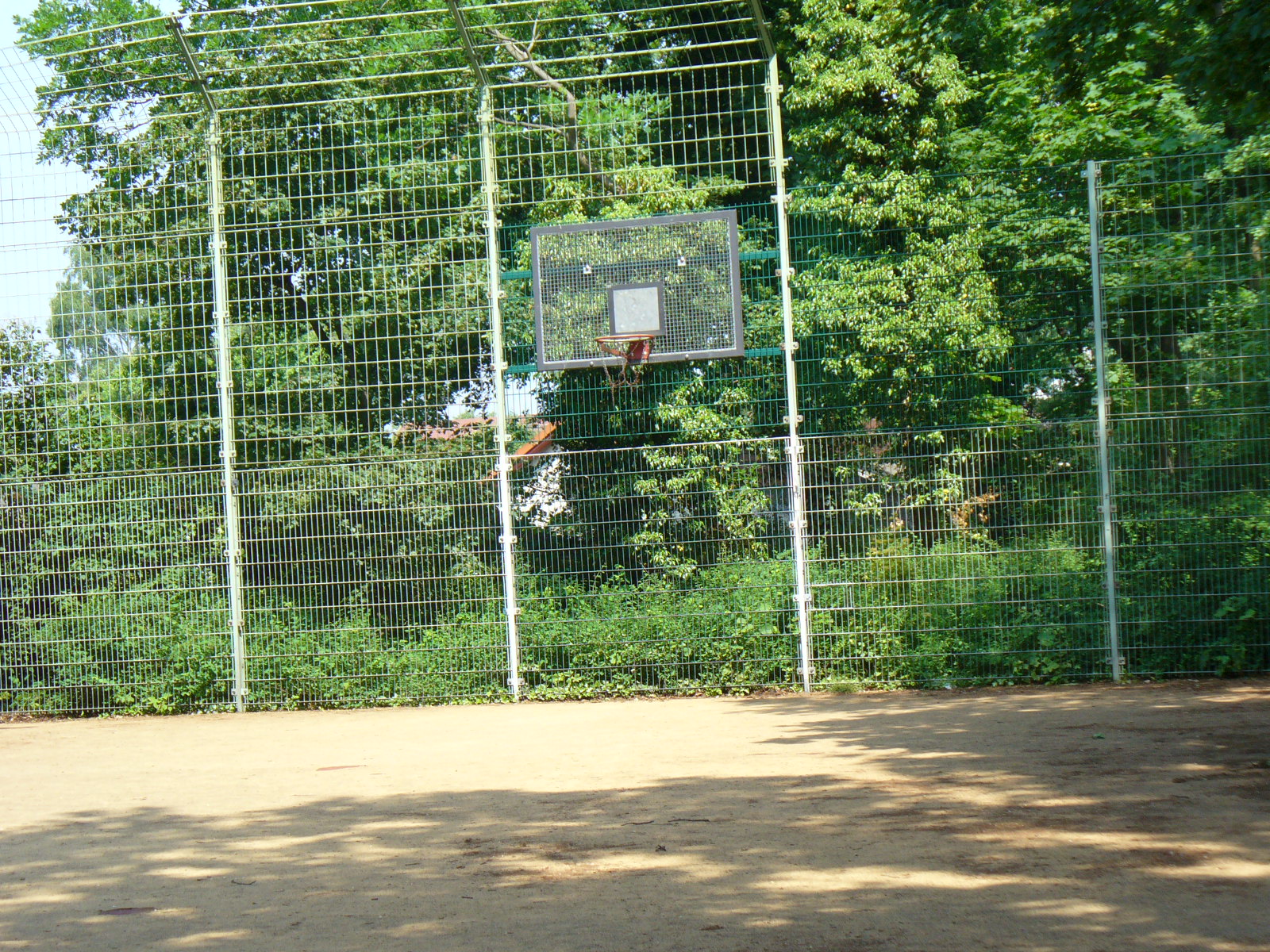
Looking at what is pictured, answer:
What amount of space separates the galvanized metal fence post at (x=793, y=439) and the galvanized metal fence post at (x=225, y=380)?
4.99 m

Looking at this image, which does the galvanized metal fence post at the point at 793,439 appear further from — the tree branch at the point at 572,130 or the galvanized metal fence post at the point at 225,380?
the galvanized metal fence post at the point at 225,380

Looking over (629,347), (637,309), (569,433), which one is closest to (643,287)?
(637,309)

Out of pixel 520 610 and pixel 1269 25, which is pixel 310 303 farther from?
pixel 1269 25

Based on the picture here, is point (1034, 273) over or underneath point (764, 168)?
underneath

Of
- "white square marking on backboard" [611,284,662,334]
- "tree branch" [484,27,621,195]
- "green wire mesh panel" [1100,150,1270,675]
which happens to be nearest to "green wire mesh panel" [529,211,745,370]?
"white square marking on backboard" [611,284,662,334]

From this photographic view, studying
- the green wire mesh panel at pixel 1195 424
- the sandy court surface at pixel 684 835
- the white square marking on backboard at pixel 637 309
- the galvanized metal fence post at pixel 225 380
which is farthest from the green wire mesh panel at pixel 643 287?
the sandy court surface at pixel 684 835

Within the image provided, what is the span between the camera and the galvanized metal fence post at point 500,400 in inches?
419

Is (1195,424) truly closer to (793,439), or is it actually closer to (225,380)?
(793,439)

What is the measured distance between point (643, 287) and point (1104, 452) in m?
4.14

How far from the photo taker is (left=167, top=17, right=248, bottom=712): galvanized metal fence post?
1097 cm

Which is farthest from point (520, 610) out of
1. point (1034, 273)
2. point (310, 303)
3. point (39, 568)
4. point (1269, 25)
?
point (1269, 25)

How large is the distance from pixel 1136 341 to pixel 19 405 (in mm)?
10074

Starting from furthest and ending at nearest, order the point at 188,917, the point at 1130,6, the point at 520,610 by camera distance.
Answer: the point at 520,610
the point at 1130,6
the point at 188,917

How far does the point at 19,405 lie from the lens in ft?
37.7
